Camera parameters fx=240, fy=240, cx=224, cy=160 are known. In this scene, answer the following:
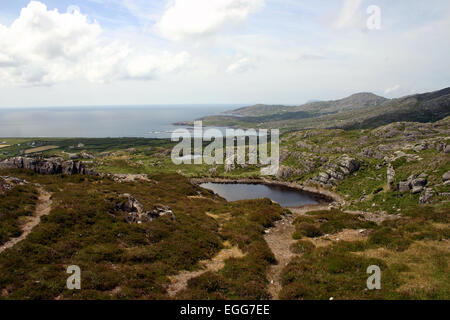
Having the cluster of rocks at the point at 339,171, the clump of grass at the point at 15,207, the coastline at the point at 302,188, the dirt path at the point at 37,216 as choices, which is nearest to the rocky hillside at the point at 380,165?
the cluster of rocks at the point at 339,171

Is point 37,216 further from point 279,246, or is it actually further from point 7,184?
point 279,246

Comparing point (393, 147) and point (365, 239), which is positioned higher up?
point (393, 147)

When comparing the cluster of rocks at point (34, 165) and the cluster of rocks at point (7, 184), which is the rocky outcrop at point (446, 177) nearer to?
the cluster of rocks at point (7, 184)

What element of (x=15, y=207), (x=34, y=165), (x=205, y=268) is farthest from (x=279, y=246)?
(x=34, y=165)
